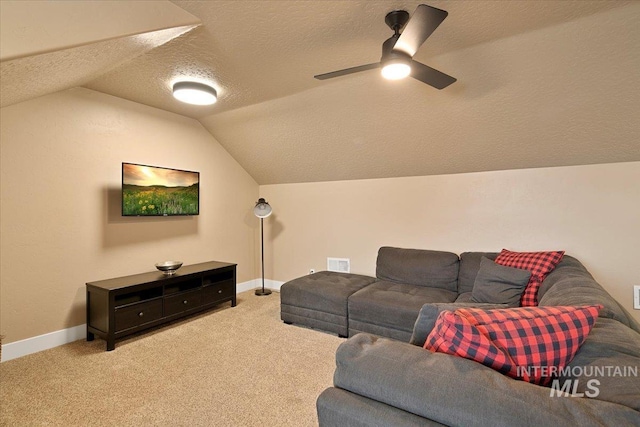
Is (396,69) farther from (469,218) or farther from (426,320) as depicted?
(469,218)

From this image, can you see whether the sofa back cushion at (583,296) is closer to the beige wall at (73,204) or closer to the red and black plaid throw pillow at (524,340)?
the red and black plaid throw pillow at (524,340)

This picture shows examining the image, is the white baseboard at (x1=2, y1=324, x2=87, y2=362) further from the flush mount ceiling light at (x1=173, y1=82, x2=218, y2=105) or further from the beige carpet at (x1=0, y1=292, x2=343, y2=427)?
the flush mount ceiling light at (x1=173, y1=82, x2=218, y2=105)

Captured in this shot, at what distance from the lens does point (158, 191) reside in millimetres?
3586

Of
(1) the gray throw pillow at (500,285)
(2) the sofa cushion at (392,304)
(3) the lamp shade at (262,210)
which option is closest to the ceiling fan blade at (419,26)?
(1) the gray throw pillow at (500,285)

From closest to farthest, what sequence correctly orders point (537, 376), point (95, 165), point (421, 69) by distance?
1. point (537, 376)
2. point (421, 69)
3. point (95, 165)

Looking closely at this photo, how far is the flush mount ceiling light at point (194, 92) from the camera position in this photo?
2.89 meters

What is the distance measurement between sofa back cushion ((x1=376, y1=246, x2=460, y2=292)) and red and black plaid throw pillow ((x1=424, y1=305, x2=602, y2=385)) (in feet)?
7.75

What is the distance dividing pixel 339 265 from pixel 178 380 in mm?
2593

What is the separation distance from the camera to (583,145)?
2.83 m

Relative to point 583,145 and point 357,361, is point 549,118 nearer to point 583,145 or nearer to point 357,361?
point 583,145

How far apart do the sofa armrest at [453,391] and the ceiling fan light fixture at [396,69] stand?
1.55 m

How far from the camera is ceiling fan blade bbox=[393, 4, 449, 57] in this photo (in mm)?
1457

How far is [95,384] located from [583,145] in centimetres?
451

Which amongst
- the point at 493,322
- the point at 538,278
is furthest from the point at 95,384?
the point at 538,278
